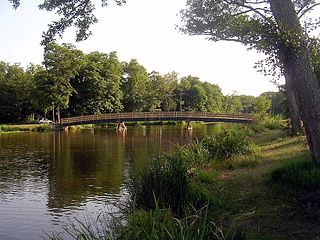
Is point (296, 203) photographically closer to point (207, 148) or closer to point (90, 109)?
point (207, 148)

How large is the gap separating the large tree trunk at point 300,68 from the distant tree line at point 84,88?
36.4 m

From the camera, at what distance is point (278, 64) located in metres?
8.22

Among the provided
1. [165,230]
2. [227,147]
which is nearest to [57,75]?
[227,147]

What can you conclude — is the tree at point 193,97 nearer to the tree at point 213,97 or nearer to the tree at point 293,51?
the tree at point 213,97

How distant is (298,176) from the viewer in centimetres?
844

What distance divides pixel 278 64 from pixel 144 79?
237 ft

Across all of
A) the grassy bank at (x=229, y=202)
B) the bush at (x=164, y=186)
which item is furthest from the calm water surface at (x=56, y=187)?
the grassy bank at (x=229, y=202)

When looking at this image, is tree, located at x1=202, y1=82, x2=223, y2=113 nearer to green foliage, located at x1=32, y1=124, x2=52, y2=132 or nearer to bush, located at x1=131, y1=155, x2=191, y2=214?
green foliage, located at x1=32, y1=124, x2=52, y2=132

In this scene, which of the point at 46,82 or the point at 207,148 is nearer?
the point at 207,148

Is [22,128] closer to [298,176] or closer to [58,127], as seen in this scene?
[58,127]

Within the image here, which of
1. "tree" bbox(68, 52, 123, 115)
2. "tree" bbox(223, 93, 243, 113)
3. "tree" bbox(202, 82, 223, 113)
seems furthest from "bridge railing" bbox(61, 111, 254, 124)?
"tree" bbox(223, 93, 243, 113)

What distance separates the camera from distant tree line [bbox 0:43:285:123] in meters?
57.7

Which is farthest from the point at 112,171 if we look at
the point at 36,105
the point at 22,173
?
the point at 36,105

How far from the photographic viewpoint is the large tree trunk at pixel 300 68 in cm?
790
